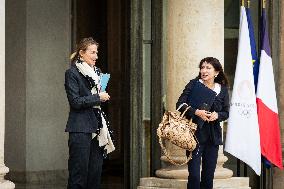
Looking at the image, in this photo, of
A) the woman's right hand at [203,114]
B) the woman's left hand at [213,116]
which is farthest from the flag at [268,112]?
the woman's right hand at [203,114]

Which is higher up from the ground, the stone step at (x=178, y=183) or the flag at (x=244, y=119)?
the flag at (x=244, y=119)

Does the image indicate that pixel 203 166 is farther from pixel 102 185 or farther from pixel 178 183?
pixel 102 185

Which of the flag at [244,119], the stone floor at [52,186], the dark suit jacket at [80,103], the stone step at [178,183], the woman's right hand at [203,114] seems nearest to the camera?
Result: the dark suit jacket at [80,103]

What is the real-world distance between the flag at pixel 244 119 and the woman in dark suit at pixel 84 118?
2676mm

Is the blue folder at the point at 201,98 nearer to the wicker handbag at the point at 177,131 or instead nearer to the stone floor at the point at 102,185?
the wicker handbag at the point at 177,131

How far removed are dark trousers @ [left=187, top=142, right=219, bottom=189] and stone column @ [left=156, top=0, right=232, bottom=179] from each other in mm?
1160

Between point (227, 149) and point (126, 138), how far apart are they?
66.2 inches

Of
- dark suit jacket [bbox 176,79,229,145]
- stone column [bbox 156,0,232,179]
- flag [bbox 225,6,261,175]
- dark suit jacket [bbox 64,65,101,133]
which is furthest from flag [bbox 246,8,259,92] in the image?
dark suit jacket [bbox 64,65,101,133]

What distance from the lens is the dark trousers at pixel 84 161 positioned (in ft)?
30.6

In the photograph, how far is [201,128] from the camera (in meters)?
10.0

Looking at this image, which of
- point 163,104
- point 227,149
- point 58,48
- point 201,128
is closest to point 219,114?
point 201,128

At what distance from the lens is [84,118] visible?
9.38 m

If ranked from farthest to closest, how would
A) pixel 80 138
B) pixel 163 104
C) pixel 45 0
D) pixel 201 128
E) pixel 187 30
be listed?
pixel 45 0 < pixel 163 104 < pixel 187 30 < pixel 201 128 < pixel 80 138

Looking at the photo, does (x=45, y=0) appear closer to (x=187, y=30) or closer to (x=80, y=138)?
(x=187, y=30)
